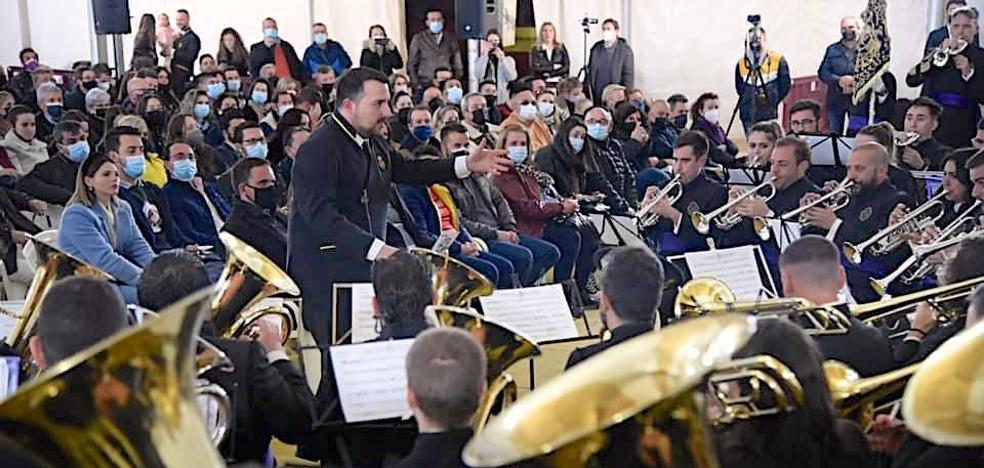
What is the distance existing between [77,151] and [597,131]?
3.49 m

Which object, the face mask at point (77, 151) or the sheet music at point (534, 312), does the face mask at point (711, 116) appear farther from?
the sheet music at point (534, 312)

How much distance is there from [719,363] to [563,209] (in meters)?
5.63

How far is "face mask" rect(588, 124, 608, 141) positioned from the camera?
7.98m

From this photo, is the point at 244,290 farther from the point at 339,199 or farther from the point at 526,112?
the point at 526,112

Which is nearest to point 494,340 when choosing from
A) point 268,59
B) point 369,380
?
point 369,380

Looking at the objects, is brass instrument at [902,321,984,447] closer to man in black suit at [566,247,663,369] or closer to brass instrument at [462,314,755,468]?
brass instrument at [462,314,755,468]

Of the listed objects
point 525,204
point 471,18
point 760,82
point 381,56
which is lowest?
point 525,204

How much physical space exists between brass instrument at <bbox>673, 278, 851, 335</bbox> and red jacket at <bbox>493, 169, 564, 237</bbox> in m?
3.08

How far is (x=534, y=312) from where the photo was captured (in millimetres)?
4293

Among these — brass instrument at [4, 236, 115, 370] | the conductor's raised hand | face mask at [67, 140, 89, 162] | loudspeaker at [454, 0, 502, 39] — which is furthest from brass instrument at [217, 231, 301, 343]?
loudspeaker at [454, 0, 502, 39]

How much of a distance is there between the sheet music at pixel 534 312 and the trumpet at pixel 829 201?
183 cm

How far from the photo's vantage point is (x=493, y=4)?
12.1 m

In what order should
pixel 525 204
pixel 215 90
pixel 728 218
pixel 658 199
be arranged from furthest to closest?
pixel 215 90 < pixel 525 204 < pixel 658 199 < pixel 728 218

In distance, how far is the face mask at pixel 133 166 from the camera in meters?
6.30
